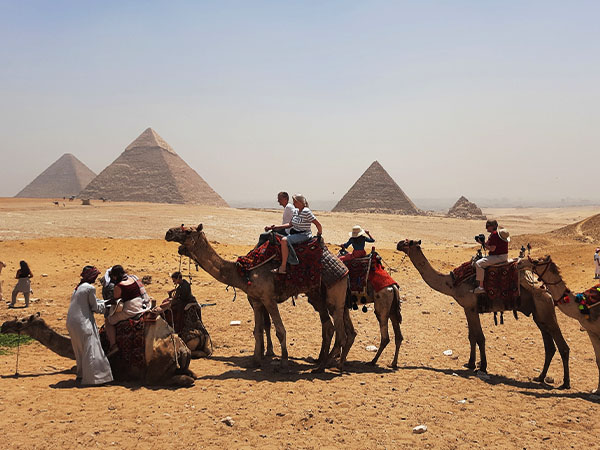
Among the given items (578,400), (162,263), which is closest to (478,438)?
(578,400)

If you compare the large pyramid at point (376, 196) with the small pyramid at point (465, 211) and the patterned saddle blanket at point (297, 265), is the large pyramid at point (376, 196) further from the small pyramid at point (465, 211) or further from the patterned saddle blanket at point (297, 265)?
the patterned saddle blanket at point (297, 265)

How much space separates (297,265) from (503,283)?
311 cm

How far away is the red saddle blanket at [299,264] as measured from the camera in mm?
7168

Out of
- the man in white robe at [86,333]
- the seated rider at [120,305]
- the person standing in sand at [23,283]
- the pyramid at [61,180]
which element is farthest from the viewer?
the pyramid at [61,180]

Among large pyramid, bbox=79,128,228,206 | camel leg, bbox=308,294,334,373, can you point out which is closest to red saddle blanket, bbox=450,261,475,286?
camel leg, bbox=308,294,334,373

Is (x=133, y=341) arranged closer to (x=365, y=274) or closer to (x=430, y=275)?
(x=365, y=274)

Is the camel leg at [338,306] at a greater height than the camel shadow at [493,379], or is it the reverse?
the camel leg at [338,306]

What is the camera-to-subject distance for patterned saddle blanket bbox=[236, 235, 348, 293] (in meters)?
7.17

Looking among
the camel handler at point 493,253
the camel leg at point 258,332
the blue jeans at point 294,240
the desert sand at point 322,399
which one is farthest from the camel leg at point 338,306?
the camel handler at point 493,253

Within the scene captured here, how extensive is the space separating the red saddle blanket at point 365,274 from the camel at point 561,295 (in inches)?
82.3

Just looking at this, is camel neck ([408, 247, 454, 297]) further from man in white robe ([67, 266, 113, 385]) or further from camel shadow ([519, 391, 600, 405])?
man in white robe ([67, 266, 113, 385])

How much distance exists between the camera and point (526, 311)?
7348mm

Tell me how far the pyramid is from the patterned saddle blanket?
17479 cm

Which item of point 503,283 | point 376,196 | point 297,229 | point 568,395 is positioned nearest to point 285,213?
point 297,229
